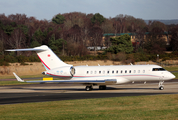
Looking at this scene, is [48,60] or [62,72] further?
[48,60]

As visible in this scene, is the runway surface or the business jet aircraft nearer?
the runway surface

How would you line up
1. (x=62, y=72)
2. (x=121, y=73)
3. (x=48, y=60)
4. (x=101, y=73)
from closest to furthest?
(x=121, y=73), (x=101, y=73), (x=62, y=72), (x=48, y=60)

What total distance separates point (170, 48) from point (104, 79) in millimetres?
82620

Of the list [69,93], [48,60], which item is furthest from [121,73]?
[48,60]

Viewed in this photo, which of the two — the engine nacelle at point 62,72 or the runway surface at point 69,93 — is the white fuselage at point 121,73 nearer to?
the engine nacelle at point 62,72

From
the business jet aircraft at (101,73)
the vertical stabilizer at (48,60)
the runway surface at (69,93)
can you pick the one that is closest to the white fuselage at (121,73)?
the business jet aircraft at (101,73)

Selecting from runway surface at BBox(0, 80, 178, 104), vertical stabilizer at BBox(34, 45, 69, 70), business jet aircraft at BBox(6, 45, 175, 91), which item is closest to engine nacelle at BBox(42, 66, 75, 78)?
business jet aircraft at BBox(6, 45, 175, 91)

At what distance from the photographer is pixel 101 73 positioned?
30562 mm

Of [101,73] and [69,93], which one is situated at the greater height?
[101,73]

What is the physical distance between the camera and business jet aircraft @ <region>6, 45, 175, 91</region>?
28.9 metres

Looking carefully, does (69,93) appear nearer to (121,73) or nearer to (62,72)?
(62,72)

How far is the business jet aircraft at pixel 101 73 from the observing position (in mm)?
28922

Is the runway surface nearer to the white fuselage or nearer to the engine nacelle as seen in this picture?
the white fuselage

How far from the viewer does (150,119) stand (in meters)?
13.3
